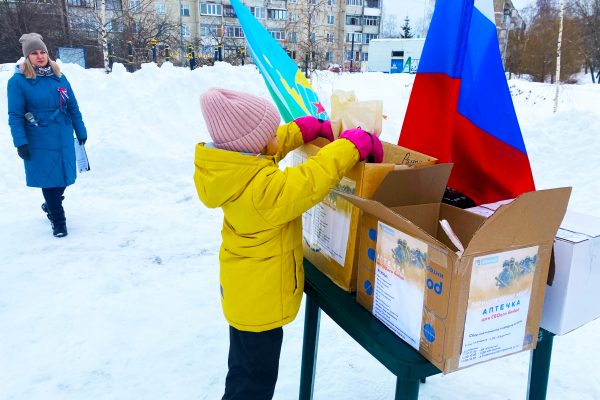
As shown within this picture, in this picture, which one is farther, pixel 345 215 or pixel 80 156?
pixel 80 156

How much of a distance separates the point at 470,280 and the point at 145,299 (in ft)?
8.76

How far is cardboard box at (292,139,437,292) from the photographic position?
1.46 metres

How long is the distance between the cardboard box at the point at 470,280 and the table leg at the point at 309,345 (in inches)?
21.4

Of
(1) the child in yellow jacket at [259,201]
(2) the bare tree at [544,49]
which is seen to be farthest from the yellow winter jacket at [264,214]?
(2) the bare tree at [544,49]

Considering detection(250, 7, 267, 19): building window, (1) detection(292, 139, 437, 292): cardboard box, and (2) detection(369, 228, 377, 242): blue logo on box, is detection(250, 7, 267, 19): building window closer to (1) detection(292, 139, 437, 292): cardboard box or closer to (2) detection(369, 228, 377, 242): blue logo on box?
(1) detection(292, 139, 437, 292): cardboard box

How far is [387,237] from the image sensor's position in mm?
1357

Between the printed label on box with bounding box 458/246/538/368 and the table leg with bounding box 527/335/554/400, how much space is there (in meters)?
0.45

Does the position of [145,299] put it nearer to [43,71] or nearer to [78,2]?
[43,71]

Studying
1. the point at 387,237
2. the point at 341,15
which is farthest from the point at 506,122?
the point at 341,15

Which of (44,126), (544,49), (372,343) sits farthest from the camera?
(544,49)

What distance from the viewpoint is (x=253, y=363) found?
5.90 feet

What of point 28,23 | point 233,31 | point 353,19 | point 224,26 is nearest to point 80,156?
point 28,23

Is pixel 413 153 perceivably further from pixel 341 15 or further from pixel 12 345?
pixel 341 15

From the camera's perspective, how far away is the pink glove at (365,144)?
4.74 feet
